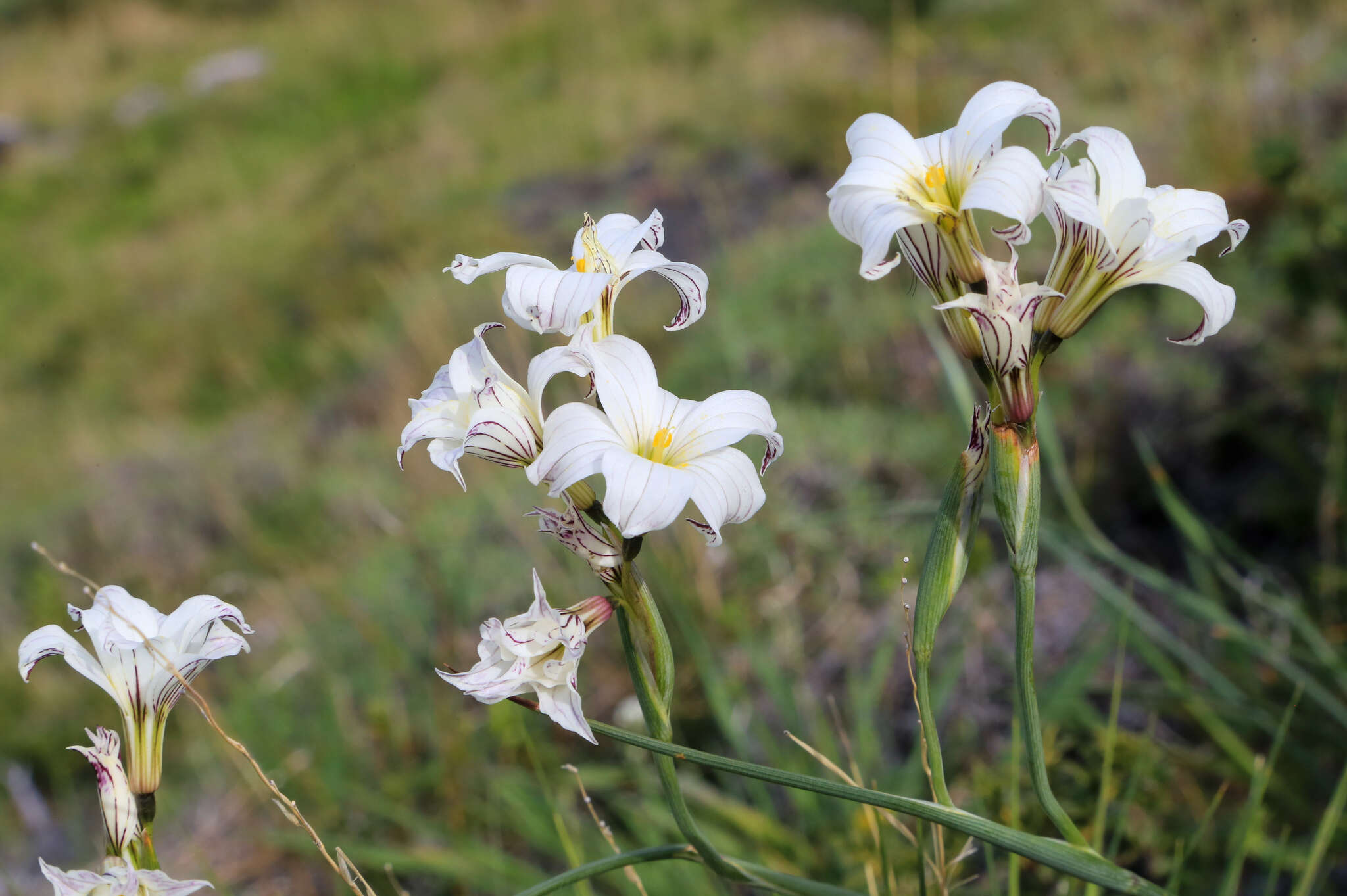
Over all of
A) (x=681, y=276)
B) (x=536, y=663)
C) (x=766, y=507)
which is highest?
(x=681, y=276)

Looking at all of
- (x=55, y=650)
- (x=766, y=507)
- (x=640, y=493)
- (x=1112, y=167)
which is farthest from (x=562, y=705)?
(x=766, y=507)

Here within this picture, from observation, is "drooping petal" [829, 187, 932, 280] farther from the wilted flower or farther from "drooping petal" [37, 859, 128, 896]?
"drooping petal" [37, 859, 128, 896]

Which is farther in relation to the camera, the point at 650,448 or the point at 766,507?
the point at 766,507

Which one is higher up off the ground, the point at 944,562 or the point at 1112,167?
the point at 1112,167

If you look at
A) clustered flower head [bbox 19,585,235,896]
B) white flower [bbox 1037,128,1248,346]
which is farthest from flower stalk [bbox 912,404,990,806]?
clustered flower head [bbox 19,585,235,896]

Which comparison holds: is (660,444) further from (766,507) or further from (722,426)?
(766,507)

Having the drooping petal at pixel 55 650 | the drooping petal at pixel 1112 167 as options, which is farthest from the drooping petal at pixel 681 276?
the drooping petal at pixel 55 650
